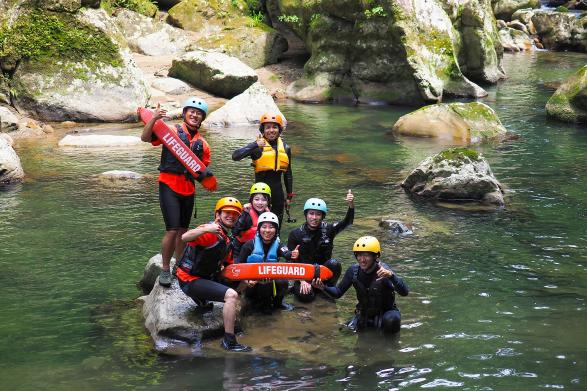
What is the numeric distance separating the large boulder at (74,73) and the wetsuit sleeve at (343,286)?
1383 centimetres

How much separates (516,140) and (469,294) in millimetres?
10680

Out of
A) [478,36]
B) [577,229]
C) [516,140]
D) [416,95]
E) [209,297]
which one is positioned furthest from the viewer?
[478,36]

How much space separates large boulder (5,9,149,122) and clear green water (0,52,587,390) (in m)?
3.00

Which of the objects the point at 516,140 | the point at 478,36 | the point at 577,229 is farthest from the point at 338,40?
the point at 577,229

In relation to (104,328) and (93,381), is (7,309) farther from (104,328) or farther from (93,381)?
(93,381)

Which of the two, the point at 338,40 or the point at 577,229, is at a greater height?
the point at 338,40

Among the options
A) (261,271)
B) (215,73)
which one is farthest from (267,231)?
(215,73)

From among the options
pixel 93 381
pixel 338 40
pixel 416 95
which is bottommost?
pixel 93 381

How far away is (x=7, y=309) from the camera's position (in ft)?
28.8

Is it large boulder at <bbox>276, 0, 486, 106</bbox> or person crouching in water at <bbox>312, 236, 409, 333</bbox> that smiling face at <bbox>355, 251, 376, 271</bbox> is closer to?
person crouching in water at <bbox>312, 236, 409, 333</bbox>

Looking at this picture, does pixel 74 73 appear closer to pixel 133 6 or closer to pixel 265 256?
pixel 133 6

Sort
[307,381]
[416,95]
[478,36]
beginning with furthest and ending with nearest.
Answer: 1. [478,36]
2. [416,95]
3. [307,381]

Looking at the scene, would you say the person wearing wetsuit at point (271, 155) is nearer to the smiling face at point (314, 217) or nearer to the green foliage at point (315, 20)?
the smiling face at point (314, 217)

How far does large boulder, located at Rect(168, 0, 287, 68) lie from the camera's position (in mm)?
28469
